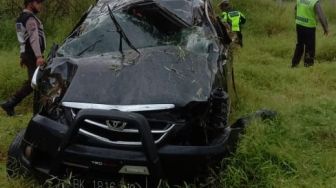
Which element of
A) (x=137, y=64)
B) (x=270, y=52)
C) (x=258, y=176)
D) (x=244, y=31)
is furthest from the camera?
(x=244, y=31)

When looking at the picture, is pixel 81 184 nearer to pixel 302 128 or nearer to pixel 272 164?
pixel 272 164

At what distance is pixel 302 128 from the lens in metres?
4.34

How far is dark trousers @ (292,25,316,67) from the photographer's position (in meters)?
8.70

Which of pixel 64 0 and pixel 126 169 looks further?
pixel 64 0

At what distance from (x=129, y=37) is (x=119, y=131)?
139 centimetres

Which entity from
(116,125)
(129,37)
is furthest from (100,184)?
(129,37)

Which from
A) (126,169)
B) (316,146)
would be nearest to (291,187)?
(316,146)

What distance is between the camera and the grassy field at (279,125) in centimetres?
352

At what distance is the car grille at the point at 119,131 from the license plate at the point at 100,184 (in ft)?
0.84

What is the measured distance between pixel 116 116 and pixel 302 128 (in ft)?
6.33

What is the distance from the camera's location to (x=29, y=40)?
5.75 meters

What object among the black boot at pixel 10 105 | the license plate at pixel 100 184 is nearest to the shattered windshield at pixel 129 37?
the license plate at pixel 100 184

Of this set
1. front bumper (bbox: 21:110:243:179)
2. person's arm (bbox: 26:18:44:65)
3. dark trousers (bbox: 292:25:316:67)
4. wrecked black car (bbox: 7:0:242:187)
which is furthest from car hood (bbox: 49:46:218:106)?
dark trousers (bbox: 292:25:316:67)

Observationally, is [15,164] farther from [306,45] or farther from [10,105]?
[306,45]
